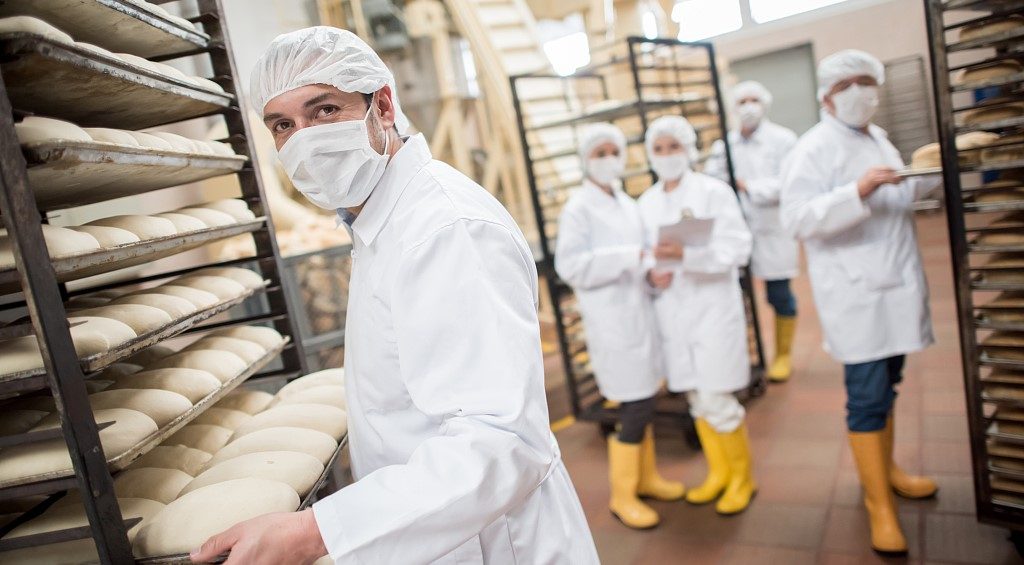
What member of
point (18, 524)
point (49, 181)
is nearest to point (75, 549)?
point (18, 524)

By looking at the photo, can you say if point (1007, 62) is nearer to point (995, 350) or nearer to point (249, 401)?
point (995, 350)

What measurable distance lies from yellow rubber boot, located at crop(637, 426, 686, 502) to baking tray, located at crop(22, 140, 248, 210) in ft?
6.72

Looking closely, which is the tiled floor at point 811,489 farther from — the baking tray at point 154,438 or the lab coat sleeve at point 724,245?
the baking tray at point 154,438

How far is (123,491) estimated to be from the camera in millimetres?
1229

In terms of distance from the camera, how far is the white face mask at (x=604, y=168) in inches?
118

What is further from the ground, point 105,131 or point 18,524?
point 105,131

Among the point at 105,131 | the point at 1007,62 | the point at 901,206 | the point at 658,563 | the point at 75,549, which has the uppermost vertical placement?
the point at 105,131

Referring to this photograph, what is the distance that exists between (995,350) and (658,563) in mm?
1297

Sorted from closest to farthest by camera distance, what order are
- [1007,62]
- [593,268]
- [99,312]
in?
[99,312] < [1007,62] < [593,268]

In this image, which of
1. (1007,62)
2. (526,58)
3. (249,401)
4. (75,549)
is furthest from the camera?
(526,58)

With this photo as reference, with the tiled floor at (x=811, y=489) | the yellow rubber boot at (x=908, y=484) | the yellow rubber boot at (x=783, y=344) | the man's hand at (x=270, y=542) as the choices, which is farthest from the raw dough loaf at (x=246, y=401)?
the yellow rubber boot at (x=783, y=344)

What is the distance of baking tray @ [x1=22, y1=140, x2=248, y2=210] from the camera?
0.96 meters

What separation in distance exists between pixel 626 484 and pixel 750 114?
2.78 metres

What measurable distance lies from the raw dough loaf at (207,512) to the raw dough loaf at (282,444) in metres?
0.17
